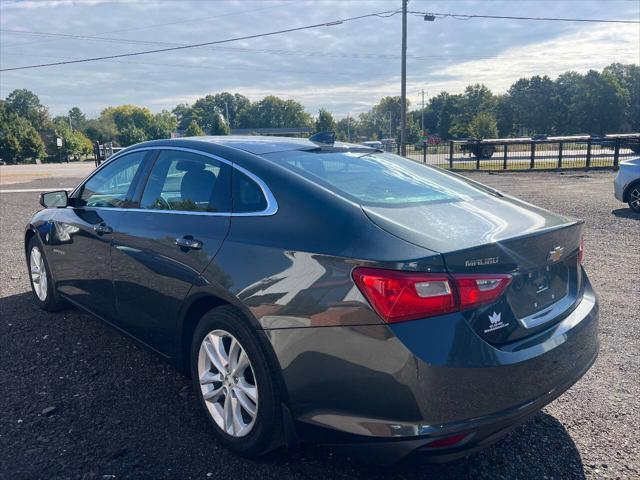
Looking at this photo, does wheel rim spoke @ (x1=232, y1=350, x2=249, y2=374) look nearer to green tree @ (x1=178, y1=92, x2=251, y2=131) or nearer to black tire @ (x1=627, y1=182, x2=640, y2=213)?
black tire @ (x1=627, y1=182, x2=640, y2=213)

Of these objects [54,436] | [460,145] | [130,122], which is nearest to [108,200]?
[54,436]

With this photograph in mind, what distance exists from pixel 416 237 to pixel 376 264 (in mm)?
247

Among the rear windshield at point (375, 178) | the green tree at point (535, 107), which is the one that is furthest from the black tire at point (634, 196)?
the green tree at point (535, 107)

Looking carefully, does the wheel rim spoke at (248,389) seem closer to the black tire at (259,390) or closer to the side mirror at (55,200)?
the black tire at (259,390)

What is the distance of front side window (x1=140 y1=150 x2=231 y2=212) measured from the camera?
121 inches

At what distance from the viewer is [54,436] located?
302 cm

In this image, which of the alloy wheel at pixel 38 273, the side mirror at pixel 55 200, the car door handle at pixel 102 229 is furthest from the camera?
the alloy wheel at pixel 38 273

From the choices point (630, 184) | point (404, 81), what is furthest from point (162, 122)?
point (630, 184)

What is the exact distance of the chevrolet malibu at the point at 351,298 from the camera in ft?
7.15

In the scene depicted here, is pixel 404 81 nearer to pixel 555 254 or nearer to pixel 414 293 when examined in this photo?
pixel 555 254

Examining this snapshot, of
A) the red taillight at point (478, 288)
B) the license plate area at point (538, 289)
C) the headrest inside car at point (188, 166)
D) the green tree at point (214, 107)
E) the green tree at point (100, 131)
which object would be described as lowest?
the license plate area at point (538, 289)

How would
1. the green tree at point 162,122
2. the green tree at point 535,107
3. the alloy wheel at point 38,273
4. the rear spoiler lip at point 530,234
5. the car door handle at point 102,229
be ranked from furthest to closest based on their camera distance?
the green tree at point 162,122 → the green tree at point 535,107 → the alloy wheel at point 38,273 → the car door handle at point 102,229 → the rear spoiler lip at point 530,234

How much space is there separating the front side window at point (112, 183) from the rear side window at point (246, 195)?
1182 millimetres

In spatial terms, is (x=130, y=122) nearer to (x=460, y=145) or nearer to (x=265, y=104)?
(x=265, y=104)
